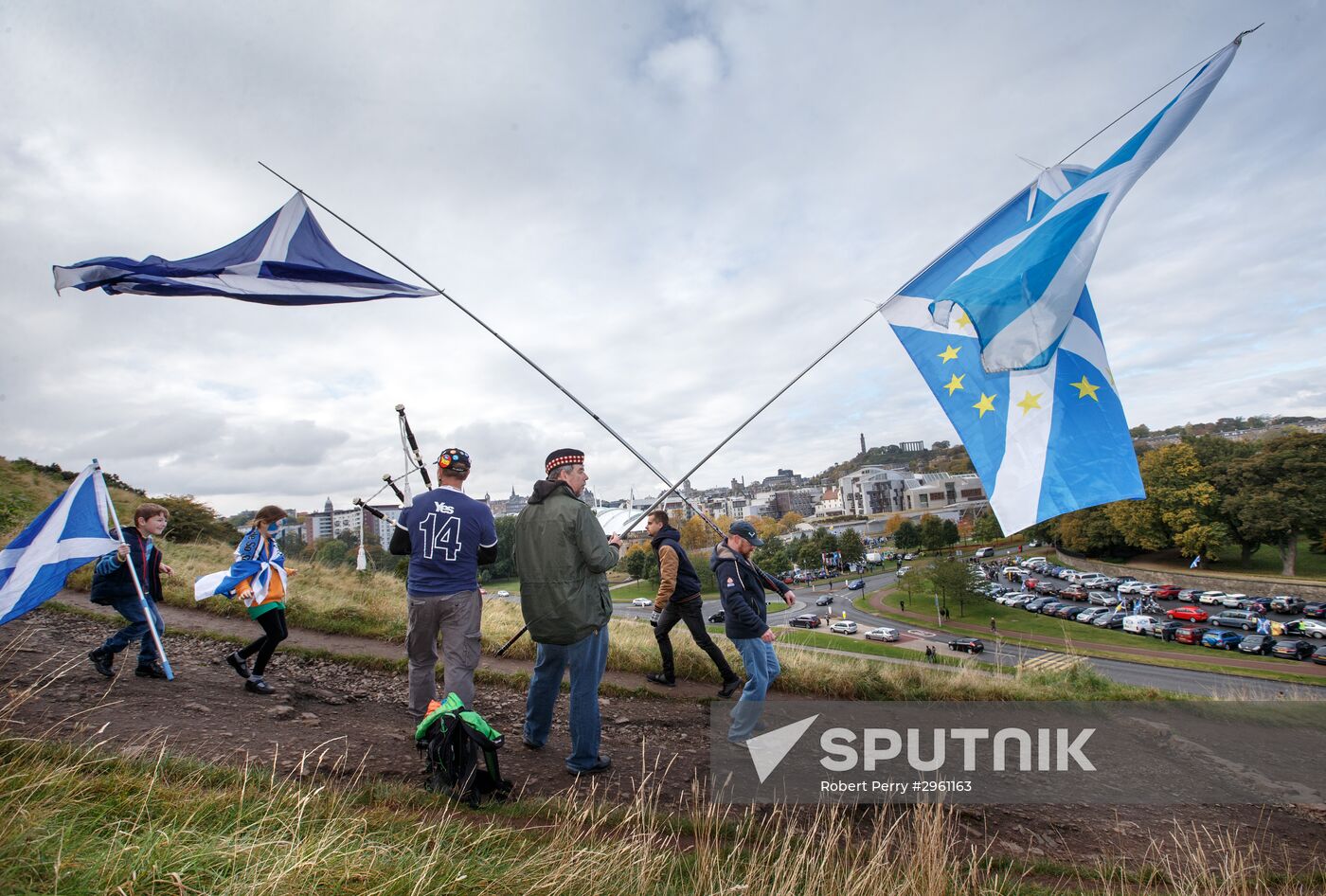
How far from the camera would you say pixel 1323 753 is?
6.85 metres

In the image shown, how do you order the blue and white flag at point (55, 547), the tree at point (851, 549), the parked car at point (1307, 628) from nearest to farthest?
the blue and white flag at point (55, 547) → the parked car at point (1307, 628) → the tree at point (851, 549)

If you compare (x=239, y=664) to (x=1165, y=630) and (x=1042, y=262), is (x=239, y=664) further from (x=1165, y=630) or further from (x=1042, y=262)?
(x=1165, y=630)

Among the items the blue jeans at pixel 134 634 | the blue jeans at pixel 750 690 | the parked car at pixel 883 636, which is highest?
the blue jeans at pixel 134 634

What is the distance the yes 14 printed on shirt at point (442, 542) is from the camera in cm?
475

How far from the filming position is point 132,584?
249 inches

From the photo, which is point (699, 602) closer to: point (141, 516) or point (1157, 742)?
point (1157, 742)

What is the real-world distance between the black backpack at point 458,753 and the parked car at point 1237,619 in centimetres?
5312

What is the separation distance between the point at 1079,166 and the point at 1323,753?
7316 mm

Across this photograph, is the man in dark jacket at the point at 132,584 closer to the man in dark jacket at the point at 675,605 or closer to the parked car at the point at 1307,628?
the man in dark jacket at the point at 675,605

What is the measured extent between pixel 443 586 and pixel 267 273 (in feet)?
14.4

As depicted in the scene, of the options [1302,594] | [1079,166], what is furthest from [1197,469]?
[1079,166]

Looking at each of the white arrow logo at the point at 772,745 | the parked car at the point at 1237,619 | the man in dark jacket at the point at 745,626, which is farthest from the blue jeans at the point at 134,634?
the parked car at the point at 1237,619

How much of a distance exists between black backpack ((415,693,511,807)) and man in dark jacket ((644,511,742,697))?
356cm

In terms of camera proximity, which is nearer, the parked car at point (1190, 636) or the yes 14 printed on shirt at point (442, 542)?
the yes 14 printed on shirt at point (442, 542)
